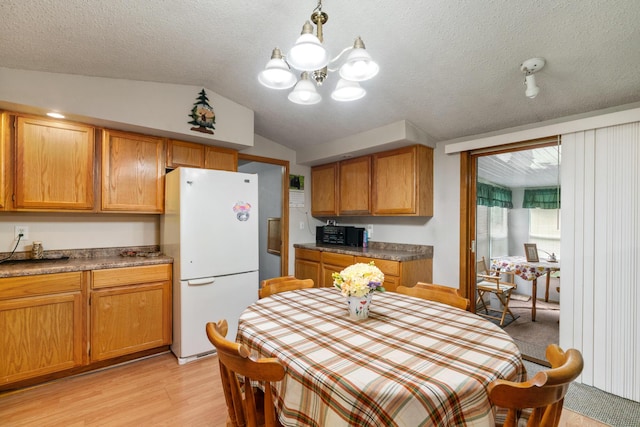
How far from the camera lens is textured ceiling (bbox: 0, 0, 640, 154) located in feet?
5.43

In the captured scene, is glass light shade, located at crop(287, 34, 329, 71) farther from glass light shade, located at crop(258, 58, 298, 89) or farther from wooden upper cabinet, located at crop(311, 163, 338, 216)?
wooden upper cabinet, located at crop(311, 163, 338, 216)

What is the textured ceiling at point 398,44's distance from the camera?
1.66m

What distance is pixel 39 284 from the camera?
7.03ft

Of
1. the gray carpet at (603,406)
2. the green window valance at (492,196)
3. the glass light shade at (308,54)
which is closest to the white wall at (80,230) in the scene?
the glass light shade at (308,54)

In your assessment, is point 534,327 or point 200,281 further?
point 534,327

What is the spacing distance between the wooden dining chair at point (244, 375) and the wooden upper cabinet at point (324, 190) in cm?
298

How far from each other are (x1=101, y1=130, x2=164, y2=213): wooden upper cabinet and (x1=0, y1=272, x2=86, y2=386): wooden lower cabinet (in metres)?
0.72

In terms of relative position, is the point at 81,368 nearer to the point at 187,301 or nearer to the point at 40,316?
the point at 40,316

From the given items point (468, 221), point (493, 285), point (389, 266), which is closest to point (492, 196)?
point (468, 221)

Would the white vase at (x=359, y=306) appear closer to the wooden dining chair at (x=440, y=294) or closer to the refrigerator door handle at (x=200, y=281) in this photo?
the wooden dining chair at (x=440, y=294)

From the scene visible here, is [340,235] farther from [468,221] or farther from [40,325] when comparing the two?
[40,325]

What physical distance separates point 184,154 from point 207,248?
3.37 ft

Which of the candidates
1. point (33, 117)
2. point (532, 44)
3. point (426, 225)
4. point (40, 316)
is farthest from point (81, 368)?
point (532, 44)

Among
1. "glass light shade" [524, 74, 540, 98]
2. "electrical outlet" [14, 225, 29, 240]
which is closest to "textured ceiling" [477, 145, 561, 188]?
"glass light shade" [524, 74, 540, 98]
